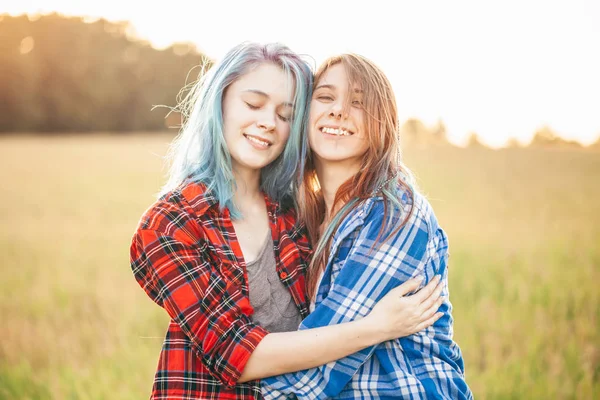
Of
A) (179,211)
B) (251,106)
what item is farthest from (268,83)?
(179,211)

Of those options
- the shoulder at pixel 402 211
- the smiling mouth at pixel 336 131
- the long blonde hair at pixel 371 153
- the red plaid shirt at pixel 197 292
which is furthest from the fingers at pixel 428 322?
the smiling mouth at pixel 336 131

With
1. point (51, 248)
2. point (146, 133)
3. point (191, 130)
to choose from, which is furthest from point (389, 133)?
point (146, 133)

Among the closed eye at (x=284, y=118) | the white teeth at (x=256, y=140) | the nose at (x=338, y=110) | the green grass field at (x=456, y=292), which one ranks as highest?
the nose at (x=338, y=110)

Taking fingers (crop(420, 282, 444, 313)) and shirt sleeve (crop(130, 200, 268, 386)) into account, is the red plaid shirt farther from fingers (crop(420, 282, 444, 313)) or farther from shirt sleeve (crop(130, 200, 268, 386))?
fingers (crop(420, 282, 444, 313))

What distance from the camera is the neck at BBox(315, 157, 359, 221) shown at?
2146mm

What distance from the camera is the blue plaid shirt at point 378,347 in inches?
67.9

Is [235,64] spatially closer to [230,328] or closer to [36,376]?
[230,328]

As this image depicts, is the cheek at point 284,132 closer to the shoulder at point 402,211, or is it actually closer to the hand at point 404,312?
the shoulder at point 402,211

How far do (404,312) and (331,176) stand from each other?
702 mm

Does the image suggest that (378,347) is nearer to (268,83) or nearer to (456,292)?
(268,83)

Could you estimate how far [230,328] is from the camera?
1692 millimetres

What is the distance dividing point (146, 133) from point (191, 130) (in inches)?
1143

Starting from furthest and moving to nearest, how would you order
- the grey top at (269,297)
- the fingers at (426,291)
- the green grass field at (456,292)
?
the green grass field at (456,292) → the grey top at (269,297) → the fingers at (426,291)

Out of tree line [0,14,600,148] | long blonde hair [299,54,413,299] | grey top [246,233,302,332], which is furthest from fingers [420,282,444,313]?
tree line [0,14,600,148]
